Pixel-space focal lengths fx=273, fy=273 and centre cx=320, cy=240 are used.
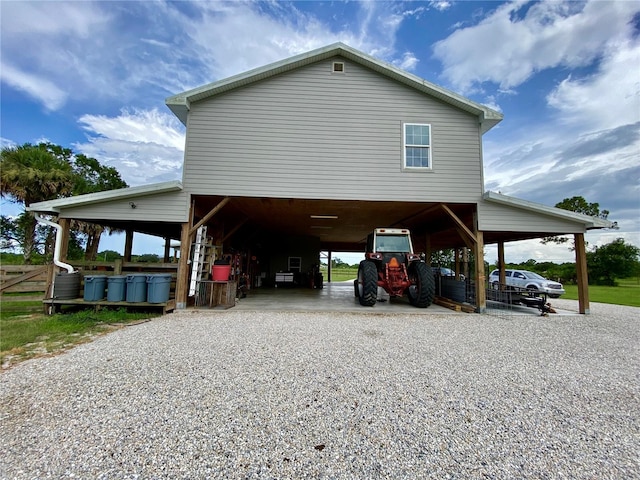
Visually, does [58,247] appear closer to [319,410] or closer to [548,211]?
[319,410]

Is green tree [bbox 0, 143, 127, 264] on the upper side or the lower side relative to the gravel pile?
upper

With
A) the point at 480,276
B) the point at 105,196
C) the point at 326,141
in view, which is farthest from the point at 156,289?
the point at 480,276

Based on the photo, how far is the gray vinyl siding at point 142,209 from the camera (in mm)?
7426

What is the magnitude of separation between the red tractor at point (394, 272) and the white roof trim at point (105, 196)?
5.99 m

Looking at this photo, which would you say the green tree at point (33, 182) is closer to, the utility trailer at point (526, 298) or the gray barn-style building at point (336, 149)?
the gray barn-style building at point (336, 149)

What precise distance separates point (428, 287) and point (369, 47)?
9.12 m

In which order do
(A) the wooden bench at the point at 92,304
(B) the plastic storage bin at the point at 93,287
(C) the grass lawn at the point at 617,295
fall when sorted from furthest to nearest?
(C) the grass lawn at the point at 617,295
(B) the plastic storage bin at the point at 93,287
(A) the wooden bench at the point at 92,304

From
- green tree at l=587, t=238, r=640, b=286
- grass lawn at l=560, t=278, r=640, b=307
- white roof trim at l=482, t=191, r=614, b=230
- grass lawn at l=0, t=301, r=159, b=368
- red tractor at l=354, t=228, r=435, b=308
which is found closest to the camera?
grass lawn at l=0, t=301, r=159, b=368

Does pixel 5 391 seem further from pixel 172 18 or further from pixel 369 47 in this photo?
pixel 369 47

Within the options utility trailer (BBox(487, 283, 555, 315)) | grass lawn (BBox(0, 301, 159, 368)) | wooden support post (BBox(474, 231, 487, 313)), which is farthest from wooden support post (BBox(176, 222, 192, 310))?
utility trailer (BBox(487, 283, 555, 315))

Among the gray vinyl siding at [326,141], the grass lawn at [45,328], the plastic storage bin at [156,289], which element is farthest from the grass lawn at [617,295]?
the grass lawn at [45,328]

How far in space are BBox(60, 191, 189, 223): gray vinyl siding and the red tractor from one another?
555 centimetres

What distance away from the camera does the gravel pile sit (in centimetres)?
178

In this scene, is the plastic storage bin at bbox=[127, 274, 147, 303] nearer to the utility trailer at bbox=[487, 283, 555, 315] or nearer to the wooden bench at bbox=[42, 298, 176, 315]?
the wooden bench at bbox=[42, 298, 176, 315]
